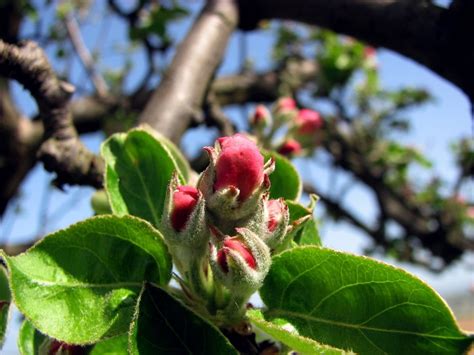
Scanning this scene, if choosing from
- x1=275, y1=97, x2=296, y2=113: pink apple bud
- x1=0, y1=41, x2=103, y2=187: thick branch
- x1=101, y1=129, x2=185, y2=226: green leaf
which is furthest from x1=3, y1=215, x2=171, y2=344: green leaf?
x1=275, y1=97, x2=296, y2=113: pink apple bud

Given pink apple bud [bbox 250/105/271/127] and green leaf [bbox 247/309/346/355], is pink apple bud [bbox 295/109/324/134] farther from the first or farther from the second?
green leaf [bbox 247/309/346/355]

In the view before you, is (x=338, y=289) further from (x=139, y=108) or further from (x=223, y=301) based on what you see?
(x=139, y=108)

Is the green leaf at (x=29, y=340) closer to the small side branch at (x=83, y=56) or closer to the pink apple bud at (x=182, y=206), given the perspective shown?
the pink apple bud at (x=182, y=206)

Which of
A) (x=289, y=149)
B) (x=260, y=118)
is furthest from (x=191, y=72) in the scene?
(x=289, y=149)

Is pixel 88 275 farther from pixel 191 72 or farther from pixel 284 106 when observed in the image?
pixel 284 106

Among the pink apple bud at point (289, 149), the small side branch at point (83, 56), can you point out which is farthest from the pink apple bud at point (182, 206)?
the small side branch at point (83, 56)
